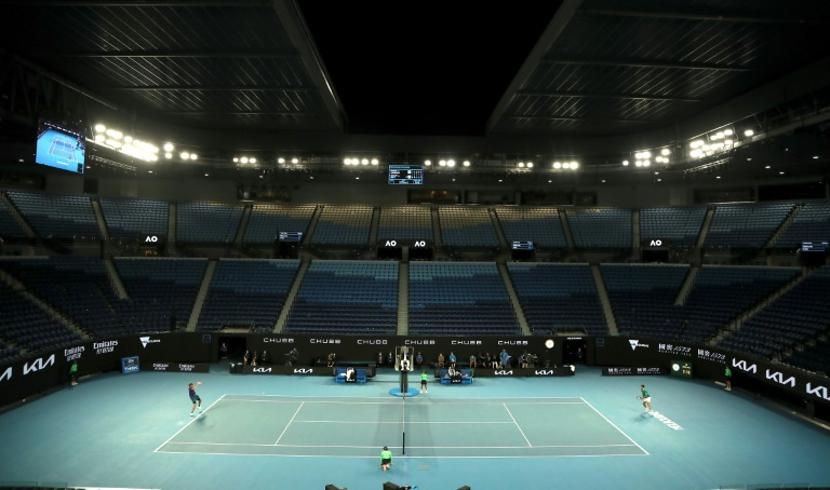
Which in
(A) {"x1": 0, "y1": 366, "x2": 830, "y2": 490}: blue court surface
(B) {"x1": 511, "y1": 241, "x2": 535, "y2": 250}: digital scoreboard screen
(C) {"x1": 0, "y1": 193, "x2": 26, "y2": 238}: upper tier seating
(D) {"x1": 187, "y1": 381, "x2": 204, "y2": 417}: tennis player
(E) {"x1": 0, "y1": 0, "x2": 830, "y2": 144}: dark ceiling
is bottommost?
(A) {"x1": 0, "y1": 366, "x2": 830, "y2": 490}: blue court surface

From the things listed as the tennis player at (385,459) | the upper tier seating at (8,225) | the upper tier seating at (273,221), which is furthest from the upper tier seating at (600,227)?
the upper tier seating at (8,225)

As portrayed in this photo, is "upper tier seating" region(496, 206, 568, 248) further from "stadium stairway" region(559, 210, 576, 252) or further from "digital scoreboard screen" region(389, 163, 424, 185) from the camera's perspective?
"digital scoreboard screen" region(389, 163, 424, 185)

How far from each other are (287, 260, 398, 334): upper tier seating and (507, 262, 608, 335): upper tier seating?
886cm

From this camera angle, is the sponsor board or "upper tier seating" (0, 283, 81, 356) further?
the sponsor board

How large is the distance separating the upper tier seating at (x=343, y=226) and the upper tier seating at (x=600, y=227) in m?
16.7

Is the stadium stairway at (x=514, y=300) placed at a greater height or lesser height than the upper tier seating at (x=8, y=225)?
lesser

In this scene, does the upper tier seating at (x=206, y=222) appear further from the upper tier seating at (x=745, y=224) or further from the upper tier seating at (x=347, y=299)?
the upper tier seating at (x=745, y=224)

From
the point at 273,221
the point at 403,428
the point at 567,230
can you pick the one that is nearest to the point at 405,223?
the point at 273,221

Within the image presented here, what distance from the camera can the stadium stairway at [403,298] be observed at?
96.2ft

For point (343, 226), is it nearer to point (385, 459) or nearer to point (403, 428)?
point (403, 428)

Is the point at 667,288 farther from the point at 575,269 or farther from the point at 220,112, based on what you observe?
the point at 220,112

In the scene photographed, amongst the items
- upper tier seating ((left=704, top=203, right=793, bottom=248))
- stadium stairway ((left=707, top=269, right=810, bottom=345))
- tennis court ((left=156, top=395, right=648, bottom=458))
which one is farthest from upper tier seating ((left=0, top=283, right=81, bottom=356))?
upper tier seating ((left=704, top=203, right=793, bottom=248))

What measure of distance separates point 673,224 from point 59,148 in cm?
3831

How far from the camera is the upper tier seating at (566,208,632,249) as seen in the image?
37062 mm
